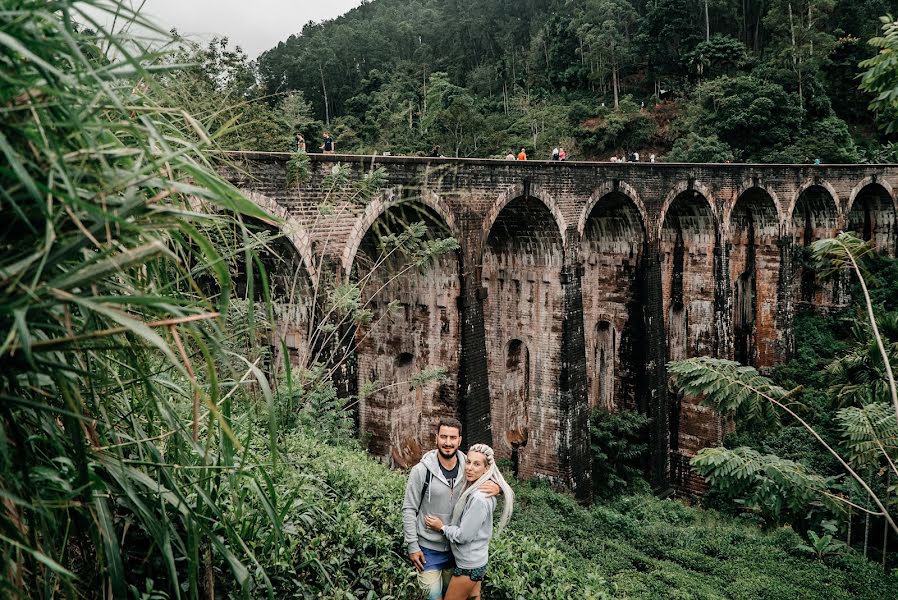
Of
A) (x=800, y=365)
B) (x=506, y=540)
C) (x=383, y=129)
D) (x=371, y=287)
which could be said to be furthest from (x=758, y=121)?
(x=506, y=540)

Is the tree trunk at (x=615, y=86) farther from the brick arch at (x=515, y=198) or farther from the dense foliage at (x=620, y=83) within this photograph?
the brick arch at (x=515, y=198)

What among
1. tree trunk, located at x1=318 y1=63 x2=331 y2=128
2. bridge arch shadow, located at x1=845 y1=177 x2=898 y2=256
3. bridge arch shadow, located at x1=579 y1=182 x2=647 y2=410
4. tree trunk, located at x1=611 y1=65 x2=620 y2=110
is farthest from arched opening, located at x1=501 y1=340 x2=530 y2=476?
tree trunk, located at x1=318 y1=63 x2=331 y2=128

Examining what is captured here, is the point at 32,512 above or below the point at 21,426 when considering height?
below

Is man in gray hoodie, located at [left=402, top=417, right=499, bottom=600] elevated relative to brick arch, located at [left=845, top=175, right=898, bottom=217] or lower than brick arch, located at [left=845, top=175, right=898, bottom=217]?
lower

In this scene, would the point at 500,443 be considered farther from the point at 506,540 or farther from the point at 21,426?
the point at 21,426

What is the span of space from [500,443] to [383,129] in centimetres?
2586

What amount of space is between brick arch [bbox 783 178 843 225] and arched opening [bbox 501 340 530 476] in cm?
953

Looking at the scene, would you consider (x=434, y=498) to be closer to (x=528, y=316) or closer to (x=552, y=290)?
(x=552, y=290)

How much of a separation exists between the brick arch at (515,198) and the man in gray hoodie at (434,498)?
7.15 meters

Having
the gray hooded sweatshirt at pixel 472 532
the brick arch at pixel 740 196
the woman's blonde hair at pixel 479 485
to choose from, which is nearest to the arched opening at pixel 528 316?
the brick arch at pixel 740 196

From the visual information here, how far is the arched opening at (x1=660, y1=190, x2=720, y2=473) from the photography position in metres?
15.9

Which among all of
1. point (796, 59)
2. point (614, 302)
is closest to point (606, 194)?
point (614, 302)

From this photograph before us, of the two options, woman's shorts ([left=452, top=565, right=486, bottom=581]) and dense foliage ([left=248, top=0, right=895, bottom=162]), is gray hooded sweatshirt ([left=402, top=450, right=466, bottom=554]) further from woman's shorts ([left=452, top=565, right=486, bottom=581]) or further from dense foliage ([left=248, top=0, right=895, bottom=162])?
dense foliage ([left=248, top=0, right=895, bottom=162])

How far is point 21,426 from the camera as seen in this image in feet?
6.16
